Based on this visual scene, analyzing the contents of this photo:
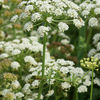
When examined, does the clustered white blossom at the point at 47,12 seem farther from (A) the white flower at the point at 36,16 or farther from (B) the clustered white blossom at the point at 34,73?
(B) the clustered white blossom at the point at 34,73

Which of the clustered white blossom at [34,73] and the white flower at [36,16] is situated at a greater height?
the white flower at [36,16]

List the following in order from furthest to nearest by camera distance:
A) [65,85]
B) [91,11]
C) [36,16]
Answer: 1. [91,11]
2. [65,85]
3. [36,16]

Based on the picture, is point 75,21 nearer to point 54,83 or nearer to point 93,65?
point 93,65

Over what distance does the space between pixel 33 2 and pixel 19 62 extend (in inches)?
43.2

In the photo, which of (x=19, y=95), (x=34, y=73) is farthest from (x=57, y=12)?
(x=19, y=95)

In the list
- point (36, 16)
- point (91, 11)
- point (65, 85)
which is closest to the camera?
point (36, 16)


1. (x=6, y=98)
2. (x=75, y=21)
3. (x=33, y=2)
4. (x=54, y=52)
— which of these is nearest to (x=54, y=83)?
(x=6, y=98)

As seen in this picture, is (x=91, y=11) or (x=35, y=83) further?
(x=91, y=11)

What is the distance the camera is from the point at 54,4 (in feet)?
8.38

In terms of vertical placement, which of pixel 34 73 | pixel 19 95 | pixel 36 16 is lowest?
pixel 19 95

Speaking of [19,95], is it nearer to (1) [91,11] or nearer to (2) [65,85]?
(2) [65,85]

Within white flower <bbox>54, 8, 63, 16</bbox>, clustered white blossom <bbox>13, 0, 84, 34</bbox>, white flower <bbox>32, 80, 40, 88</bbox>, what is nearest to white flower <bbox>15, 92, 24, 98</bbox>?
white flower <bbox>32, 80, 40, 88</bbox>

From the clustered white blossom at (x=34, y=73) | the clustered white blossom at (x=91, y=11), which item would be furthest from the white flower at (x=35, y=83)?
the clustered white blossom at (x=91, y=11)

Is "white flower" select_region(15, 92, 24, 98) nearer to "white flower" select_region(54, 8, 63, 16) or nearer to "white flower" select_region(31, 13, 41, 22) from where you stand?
"white flower" select_region(31, 13, 41, 22)
